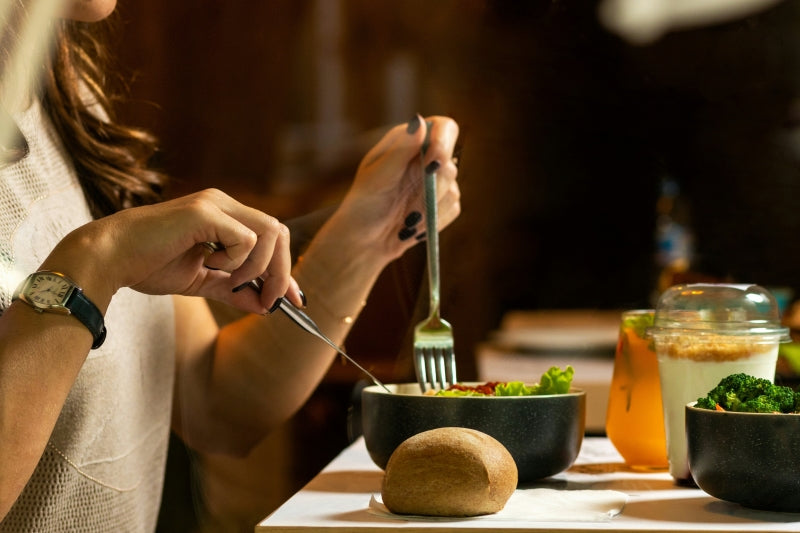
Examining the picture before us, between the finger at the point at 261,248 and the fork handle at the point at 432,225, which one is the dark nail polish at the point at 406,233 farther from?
the finger at the point at 261,248

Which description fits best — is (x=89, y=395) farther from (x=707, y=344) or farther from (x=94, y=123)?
(x=707, y=344)

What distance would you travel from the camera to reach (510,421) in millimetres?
746

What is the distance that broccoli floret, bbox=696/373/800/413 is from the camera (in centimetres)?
65

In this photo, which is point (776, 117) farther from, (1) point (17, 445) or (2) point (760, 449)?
(1) point (17, 445)

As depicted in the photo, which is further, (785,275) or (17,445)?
(785,275)

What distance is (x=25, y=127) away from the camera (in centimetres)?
89

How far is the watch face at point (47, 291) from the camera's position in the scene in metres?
0.65

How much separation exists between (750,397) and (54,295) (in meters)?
0.51

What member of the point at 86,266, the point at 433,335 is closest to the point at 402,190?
the point at 433,335

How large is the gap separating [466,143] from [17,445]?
0.62 metres

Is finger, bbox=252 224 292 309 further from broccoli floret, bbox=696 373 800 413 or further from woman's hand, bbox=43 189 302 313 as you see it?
broccoli floret, bbox=696 373 800 413

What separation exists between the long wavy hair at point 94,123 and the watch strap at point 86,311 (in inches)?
11.5

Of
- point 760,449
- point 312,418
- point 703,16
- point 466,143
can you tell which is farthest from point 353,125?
point 760,449

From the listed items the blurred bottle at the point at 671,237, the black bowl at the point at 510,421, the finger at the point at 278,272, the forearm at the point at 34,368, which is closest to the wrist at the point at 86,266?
the forearm at the point at 34,368
